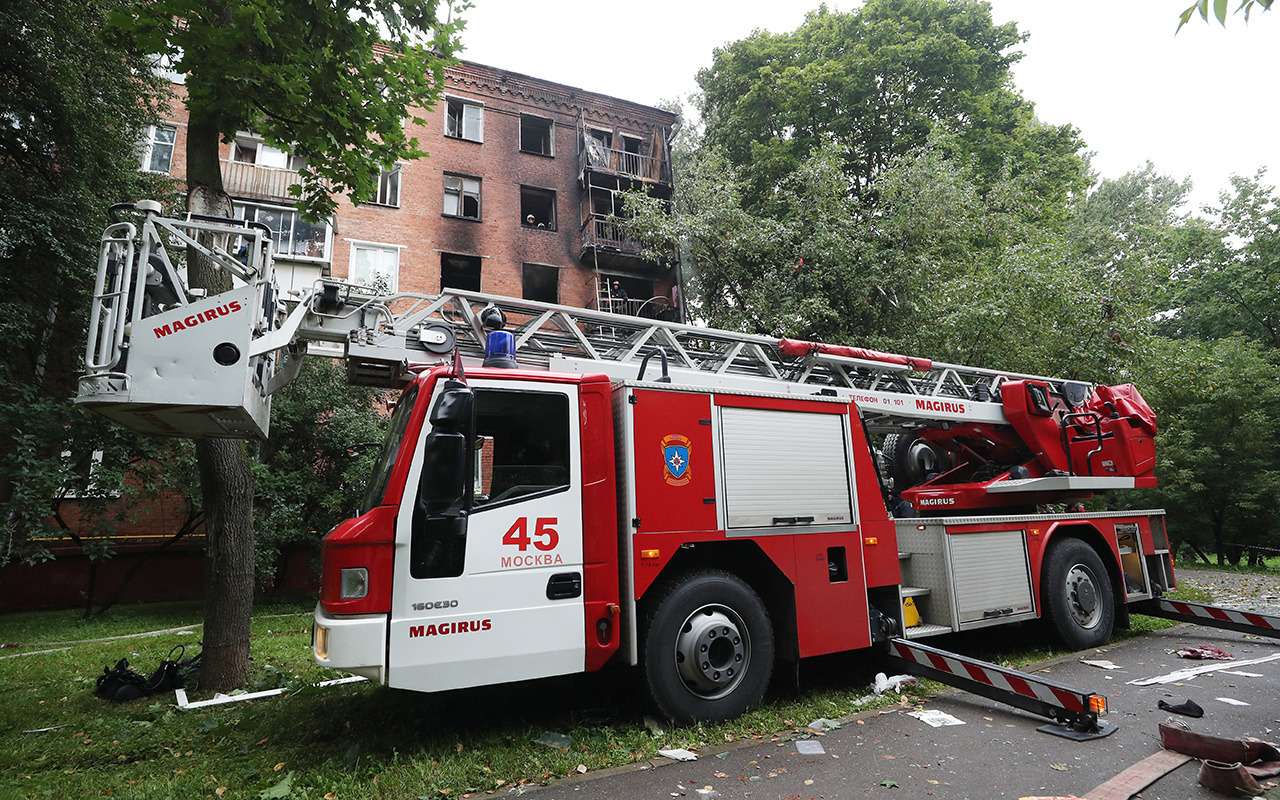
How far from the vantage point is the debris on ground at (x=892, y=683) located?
5.84m

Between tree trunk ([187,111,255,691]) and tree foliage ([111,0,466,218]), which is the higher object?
tree foliage ([111,0,466,218])

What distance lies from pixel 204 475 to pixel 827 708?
20.8 ft

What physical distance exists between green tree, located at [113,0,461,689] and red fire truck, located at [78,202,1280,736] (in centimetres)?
145

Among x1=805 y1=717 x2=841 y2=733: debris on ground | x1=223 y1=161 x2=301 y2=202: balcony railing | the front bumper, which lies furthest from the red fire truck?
x1=223 y1=161 x2=301 y2=202: balcony railing

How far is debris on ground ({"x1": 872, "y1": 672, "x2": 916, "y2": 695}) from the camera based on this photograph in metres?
5.84

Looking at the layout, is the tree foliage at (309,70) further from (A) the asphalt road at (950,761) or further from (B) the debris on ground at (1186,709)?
(B) the debris on ground at (1186,709)

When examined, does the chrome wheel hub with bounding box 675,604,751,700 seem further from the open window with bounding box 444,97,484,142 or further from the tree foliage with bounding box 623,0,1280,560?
the open window with bounding box 444,97,484,142

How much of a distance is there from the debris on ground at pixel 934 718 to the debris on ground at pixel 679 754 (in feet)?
6.42

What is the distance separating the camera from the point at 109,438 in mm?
9422

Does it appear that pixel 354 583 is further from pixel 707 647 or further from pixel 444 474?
pixel 707 647

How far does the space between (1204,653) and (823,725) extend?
212 inches

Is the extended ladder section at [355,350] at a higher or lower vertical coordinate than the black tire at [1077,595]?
higher

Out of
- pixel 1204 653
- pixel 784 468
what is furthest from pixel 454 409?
pixel 1204 653

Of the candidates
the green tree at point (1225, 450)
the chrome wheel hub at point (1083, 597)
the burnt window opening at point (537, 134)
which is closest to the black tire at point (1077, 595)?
the chrome wheel hub at point (1083, 597)
